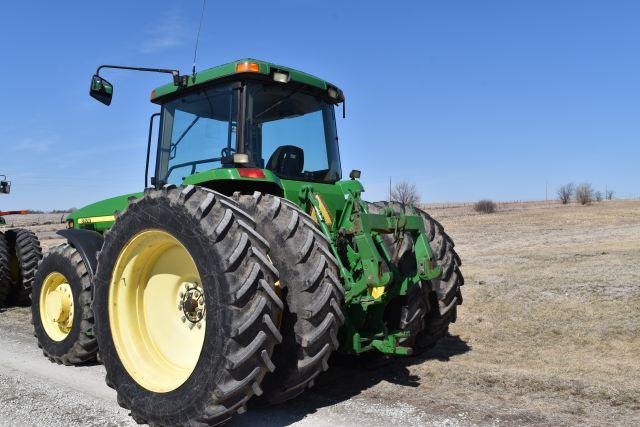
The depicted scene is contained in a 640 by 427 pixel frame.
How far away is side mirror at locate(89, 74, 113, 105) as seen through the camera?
539 centimetres

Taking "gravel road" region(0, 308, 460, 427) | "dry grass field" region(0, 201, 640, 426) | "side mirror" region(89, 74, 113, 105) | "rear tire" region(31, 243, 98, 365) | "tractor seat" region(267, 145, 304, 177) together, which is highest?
"side mirror" region(89, 74, 113, 105)

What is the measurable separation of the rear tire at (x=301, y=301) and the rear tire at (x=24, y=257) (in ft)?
21.7

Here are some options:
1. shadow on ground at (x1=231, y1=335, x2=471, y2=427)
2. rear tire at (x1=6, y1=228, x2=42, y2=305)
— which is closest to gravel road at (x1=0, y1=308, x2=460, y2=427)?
shadow on ground at (x1=231, y1=335, x2=471, y2=427)

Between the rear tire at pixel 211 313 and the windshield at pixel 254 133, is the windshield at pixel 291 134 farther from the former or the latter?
the rear tire at pixel 211 313

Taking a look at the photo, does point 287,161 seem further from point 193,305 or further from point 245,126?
point 193,305

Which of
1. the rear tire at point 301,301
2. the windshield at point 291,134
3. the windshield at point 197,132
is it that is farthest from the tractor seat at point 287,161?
the rear tire at point 301,301

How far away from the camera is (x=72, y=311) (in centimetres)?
576

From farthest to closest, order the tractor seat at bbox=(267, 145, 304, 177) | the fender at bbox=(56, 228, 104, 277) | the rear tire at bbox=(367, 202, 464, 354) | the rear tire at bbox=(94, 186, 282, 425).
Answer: the fender at bbox=(56, 228, 104, 277) < the rear tire at bbox=(367, 202, 464, 354) < the tractor seat at bbox=(267, 145, 304, 177) < the rear tire at bbox=(94, 186, 282, 425)

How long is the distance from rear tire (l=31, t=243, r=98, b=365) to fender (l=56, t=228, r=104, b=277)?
8 centimetres

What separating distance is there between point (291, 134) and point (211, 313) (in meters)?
2.32

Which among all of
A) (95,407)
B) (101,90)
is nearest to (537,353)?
(95,407)

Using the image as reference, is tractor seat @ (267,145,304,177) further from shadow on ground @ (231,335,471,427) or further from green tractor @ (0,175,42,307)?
green tractor @ (0,175,42,307)

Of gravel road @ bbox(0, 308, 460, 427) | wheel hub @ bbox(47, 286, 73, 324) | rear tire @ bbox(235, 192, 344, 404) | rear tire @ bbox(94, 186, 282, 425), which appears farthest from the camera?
wheel hub @ bbox(47, 286, 73, 324)

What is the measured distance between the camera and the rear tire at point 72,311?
548 centimetres
